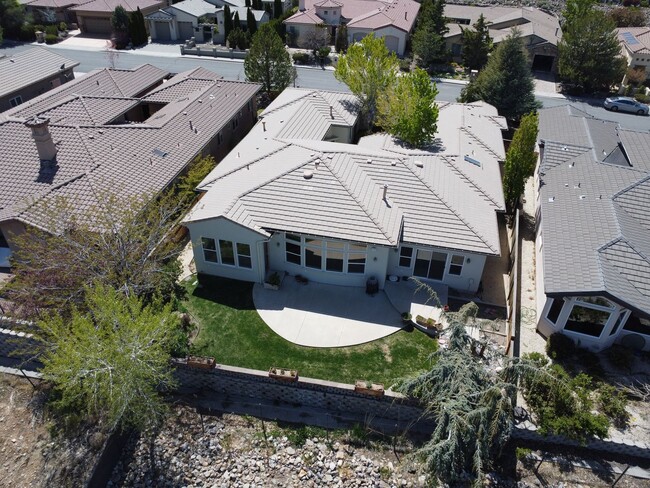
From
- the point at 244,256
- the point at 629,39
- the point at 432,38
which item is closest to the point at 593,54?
the point at 629,39

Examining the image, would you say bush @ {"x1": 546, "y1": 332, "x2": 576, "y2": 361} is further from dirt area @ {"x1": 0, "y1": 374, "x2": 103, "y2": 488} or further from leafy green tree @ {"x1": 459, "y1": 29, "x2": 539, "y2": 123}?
leafy green tree @ {"x1": 459, "y1": 29, "x2": 539, "y2": 123}

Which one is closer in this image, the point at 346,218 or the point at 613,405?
the point at 613,405

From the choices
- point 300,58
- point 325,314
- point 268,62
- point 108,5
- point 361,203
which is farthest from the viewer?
point 108,5

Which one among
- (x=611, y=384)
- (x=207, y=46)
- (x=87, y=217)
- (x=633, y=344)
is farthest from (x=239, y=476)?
(x=207, y=46)

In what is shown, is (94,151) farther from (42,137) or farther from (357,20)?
(357,20)

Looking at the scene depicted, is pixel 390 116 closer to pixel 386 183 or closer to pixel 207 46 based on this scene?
pixel 386 183

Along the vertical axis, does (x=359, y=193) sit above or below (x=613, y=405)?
above

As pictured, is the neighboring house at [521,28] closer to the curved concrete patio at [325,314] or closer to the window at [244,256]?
the curved concrete patio at [325,314]
